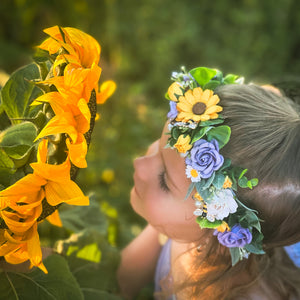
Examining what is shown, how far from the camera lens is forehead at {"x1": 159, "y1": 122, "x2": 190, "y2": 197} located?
105cm

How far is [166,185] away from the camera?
112 cm

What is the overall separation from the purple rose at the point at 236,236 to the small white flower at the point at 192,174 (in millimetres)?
156

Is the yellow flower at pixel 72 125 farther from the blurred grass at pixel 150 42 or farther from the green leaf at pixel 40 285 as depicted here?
the blurred grass at pixel 150 42

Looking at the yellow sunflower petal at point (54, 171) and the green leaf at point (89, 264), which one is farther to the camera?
the green leaf at point (89, 264)

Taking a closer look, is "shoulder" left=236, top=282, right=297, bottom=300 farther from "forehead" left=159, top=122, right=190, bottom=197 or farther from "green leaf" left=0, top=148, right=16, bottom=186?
"green leaf" left=0, top=148, right=16, bottom=186

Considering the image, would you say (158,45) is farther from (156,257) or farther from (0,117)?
(0,117)

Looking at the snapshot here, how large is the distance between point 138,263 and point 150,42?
6.58 ft

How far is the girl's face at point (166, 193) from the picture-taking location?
108 cm

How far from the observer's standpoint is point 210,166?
3.17ft

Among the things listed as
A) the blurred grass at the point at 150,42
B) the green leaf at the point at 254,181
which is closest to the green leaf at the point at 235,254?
the green leaf at the point at 254,181

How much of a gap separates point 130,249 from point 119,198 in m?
0.76

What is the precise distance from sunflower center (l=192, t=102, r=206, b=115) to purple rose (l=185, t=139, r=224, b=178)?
0.25ft

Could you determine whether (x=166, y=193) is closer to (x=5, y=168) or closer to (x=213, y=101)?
(x=213, y=101)

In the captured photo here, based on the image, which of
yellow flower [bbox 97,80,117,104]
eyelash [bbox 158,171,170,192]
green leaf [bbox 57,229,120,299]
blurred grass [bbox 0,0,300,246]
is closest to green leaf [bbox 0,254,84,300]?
green leaf [bbox 57,229,120,299]
